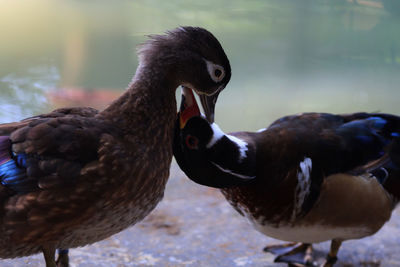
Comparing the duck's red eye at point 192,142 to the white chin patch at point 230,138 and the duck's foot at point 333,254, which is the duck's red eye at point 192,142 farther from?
the duck's foot at point 333,254

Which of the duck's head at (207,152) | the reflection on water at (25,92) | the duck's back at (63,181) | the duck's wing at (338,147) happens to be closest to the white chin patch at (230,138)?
the duck's head at (207,152)

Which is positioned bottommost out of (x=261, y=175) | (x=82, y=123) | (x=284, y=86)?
(x=284, y=86)

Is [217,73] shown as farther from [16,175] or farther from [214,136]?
[16,175]

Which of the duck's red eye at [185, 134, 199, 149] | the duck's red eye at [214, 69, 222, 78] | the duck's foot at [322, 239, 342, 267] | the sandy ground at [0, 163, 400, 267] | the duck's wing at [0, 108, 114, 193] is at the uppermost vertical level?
the duck's red eye at [214, 69, 222, 78]

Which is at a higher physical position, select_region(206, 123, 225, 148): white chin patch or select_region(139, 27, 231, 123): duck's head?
select_region(139, 27, 231, 123): duck's head

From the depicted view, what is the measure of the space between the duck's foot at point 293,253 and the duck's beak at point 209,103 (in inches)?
35.8

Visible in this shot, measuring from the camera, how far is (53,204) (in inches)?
52.8

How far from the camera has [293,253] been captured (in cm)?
230

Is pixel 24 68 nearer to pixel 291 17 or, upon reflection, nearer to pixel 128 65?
pixel 128 65

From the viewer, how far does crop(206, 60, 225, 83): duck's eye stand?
5.08 ft

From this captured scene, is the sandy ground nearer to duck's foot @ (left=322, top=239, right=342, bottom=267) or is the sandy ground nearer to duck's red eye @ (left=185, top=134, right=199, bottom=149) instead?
duck's foot @ (left=322, top=239, right=342, bottom=267)

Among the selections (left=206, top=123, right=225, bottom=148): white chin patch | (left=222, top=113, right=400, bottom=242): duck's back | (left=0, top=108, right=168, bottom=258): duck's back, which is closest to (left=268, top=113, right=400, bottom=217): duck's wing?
(left=222, top=113, right=400, bottom=242): duck's back

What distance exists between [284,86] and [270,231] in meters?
3.52

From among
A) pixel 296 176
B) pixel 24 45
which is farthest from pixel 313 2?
pixel 296 176
